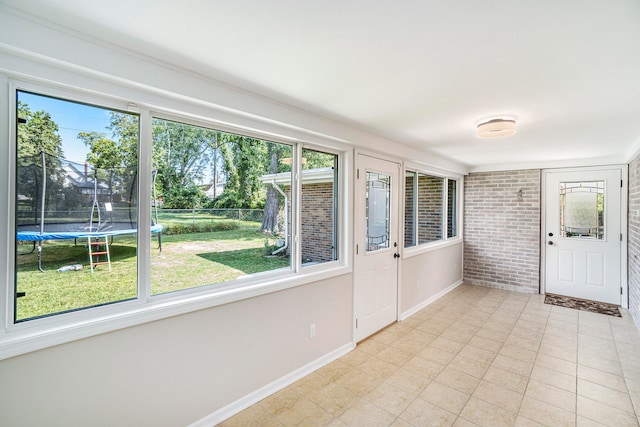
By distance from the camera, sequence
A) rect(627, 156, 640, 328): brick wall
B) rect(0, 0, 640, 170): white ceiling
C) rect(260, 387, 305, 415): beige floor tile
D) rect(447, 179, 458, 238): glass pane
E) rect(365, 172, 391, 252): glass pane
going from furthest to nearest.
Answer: rect(447, 179, 458, 238): glass pane
rect(627, 156, 640, 328): brick wall
rect(365, 172, 391, 252): glass pane
rect(260, 387, 305, 415): beige floor tile
rect(0, 0, 640, 170): white ceiling

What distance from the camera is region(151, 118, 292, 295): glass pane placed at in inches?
75.9

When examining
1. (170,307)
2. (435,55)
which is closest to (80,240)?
(170,307)

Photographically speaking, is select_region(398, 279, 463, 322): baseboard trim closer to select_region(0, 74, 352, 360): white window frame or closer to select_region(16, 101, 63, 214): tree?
select_region(0, 74, 352, 360): white window frame

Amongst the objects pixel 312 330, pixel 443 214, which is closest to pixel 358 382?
pixel 312 330

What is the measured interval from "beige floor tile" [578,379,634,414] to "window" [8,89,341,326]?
251 cm

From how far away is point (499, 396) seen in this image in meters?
2.33

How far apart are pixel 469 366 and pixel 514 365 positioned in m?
0.44

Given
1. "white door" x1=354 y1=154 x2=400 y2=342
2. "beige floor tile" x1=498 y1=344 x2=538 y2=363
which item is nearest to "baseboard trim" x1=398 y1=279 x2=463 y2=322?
"white door" x1=354 y1=154 x2=400 y2=342

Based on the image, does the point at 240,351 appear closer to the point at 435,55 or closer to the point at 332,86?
the point at 332,86

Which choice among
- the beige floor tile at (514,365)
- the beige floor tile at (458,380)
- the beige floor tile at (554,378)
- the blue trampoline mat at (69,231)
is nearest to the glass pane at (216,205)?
the blue trampoline mat at (69,231)

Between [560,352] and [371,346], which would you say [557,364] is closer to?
[560,352]

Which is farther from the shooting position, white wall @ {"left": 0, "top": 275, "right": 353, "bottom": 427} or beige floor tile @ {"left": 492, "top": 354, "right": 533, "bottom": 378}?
beige floor tile @ {"left": 492, "top": 354, "right": 533, "bottom": 378}

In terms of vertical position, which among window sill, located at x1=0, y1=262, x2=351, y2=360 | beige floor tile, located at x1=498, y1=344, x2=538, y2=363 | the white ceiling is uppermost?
Answer: the white ceiling

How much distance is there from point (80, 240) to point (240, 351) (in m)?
1.28
